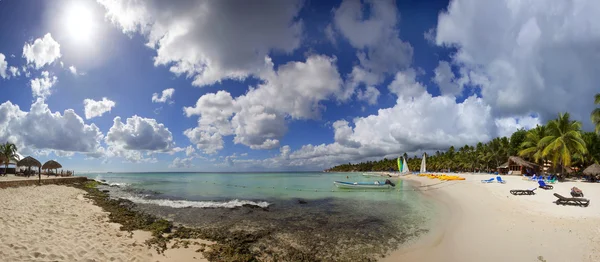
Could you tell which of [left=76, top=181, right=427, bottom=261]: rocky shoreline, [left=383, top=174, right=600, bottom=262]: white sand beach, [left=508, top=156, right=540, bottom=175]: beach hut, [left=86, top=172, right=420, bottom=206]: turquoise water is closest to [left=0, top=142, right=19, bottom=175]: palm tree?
[left=86, top=172, right=420, bottom=206]: turquoise water

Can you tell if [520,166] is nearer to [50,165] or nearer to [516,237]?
[516,237]

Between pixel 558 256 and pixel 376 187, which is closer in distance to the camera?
pixel 558 256

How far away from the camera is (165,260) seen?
8469 millimetres

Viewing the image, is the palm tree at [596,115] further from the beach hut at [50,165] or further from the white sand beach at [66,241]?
the beach hut at [50,165]

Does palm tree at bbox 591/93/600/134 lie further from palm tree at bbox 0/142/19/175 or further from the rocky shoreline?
palm tree at bbox 0/142/19/175

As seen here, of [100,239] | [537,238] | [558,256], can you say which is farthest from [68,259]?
[537,238]

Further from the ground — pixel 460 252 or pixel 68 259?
pixel 68 259

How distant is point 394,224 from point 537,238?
19.9 ft

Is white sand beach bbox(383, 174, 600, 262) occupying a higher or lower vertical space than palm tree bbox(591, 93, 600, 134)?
lower

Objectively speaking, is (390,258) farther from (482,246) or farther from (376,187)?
(376,187)

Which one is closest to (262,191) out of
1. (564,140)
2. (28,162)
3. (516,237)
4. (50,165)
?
(28,162)

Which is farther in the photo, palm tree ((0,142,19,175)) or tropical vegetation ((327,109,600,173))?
palm tree ((0,142,19,175))

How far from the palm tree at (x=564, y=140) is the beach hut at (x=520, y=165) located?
1548 centimetres

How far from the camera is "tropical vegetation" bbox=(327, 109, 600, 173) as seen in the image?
3322cm
